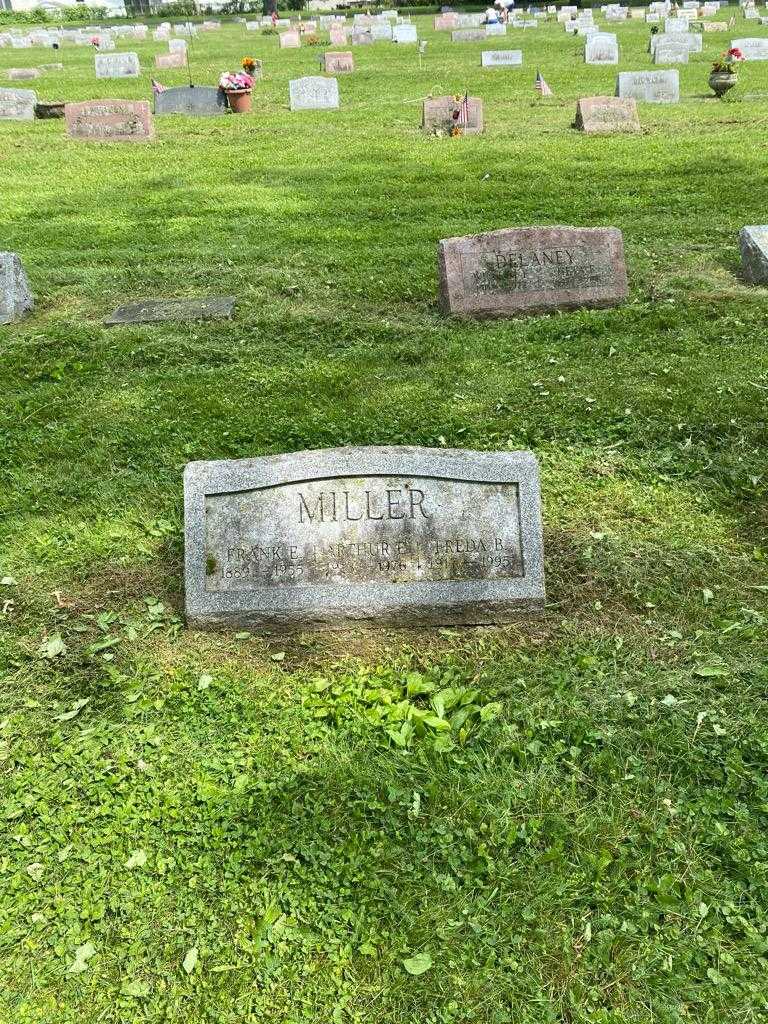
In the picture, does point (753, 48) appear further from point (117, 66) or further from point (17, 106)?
point (17, 106)

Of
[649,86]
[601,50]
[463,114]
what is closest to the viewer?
[463,114]

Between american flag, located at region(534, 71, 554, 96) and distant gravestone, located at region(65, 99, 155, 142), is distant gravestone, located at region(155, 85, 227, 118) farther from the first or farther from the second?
american flag, located at region(534, 71, 554, 96)

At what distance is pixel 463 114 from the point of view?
1521cm

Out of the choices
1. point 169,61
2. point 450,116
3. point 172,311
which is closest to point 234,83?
point 450,116

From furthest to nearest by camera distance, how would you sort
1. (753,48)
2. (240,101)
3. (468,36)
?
(468,36) < (753,48) < (240,101)

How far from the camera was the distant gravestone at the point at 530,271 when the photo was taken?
23.9ft

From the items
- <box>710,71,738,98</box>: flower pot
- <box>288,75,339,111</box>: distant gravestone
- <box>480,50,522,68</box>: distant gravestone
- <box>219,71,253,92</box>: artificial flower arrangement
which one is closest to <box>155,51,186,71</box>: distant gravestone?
<box>219,71,253,92</box>: artificial flower arrangement

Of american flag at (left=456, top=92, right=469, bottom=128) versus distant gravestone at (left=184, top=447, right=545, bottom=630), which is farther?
american flag at (left=456, top=92, right=469, bottom=128)

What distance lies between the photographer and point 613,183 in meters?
11.3

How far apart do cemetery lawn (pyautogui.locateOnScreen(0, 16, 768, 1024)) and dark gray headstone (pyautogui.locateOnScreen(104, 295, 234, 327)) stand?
0.78ft

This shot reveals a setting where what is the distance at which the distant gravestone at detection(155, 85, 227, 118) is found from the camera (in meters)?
18.6

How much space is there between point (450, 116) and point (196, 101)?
23.5 ft

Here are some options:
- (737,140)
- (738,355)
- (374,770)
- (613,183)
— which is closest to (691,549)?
(374,770)

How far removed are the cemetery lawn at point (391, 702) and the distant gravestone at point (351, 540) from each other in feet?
0.68
